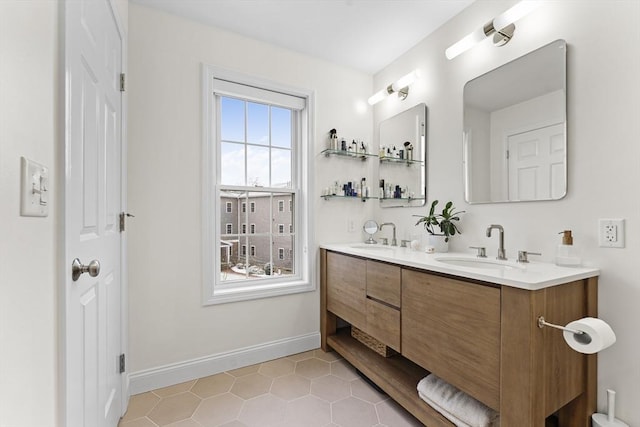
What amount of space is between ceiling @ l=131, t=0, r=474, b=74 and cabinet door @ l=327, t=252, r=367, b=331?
168 cm

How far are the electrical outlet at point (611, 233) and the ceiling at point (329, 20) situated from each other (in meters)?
1.54

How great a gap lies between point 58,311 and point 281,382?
1.56 meters

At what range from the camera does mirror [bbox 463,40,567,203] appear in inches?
58.3

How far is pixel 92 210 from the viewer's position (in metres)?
1.13

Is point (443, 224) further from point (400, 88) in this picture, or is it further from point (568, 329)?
point (400, 88)

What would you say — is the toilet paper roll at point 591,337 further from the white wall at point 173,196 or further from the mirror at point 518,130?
the white wall at point 173,196

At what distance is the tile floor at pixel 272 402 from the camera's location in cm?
161

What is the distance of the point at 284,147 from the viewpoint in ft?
8.40

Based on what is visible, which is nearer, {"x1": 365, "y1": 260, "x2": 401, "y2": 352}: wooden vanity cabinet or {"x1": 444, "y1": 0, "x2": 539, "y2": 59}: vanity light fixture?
{"x1": 444, "y1": 0, "x2": 539, "y2": 59}: vanity light fixture

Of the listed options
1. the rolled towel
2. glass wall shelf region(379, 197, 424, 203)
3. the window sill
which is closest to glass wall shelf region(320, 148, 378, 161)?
glass wall shelf region(379, 197, 424, 203)

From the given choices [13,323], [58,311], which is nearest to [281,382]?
[58,311]

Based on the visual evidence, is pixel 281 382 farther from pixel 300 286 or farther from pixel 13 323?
pixel 13 323

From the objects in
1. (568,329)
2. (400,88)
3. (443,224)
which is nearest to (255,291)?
(443,224)

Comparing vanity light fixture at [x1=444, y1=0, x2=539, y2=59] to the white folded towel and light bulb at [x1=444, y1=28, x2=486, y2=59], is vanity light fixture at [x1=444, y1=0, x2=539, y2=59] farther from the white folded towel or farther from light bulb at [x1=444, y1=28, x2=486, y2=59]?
the white folded towel
